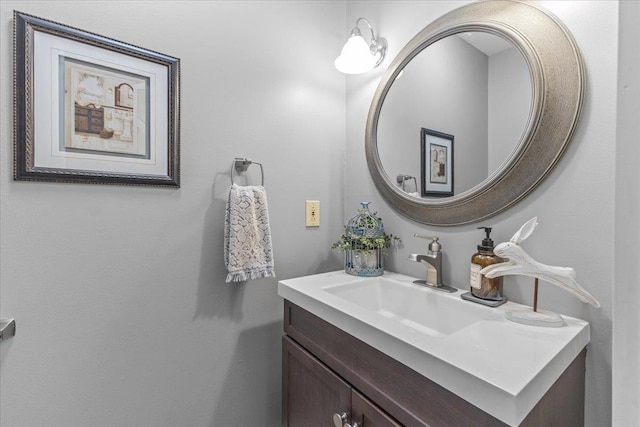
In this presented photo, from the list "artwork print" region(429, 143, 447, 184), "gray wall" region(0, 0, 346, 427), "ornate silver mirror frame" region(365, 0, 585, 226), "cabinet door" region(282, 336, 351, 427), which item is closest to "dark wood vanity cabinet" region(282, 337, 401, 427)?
"cabinet door" region(282, 336, 351, 427)

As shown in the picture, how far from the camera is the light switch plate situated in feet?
4.64

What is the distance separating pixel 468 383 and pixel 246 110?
3.77 ft

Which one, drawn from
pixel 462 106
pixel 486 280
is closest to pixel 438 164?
pixel 462 106

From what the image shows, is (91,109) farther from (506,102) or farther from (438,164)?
(506,102)

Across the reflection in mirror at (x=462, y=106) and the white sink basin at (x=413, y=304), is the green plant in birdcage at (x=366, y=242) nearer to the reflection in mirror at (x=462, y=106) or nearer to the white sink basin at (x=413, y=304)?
the white sink basin at (x=413, y=304)

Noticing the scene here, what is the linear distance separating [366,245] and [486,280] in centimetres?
46

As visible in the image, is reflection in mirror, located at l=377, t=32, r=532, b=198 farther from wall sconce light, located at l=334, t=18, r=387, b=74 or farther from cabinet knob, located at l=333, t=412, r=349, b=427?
cabinet knob, located at l=333, t=412, r=349, b=427

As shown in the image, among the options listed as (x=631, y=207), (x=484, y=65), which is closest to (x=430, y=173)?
(x=484, y=65)

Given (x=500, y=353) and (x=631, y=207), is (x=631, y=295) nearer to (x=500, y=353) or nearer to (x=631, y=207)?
(x=631, y=207)

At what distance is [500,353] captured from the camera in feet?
2.01

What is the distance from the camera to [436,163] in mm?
1124

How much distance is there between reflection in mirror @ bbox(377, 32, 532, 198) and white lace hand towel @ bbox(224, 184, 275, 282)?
574 millimetres

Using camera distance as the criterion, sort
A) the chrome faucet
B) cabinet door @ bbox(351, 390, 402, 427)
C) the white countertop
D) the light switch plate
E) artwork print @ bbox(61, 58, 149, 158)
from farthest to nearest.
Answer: the light switch plate → the chrome faucet → artwork print @ bbox(61, 58, 149, 158) → cabinet door @ bbox(351, 390, 402, 427) → the white countertop

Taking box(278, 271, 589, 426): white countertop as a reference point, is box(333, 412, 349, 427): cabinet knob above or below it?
below
